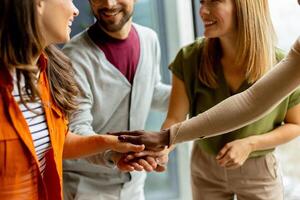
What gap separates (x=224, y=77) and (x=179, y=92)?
16cm

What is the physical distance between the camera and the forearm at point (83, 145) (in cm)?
155

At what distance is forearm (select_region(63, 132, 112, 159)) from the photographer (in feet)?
5.10

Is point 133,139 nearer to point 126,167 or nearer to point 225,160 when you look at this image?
point 126,167

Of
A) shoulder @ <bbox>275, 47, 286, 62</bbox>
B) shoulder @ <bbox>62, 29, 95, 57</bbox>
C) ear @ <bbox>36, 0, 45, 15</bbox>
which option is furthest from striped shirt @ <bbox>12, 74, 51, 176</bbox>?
shoulder @ <bbox>275, 47, 286, 62</bbox>

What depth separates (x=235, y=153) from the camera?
160 cm

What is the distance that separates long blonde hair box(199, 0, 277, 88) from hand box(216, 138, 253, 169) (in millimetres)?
204

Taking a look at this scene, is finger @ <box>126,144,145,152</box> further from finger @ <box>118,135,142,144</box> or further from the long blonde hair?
the long blonde hair

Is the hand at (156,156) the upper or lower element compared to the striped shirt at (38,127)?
lower

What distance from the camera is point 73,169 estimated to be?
1871mm

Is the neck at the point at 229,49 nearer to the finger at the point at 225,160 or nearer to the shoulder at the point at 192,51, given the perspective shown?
the shoulder at the point at 192,51

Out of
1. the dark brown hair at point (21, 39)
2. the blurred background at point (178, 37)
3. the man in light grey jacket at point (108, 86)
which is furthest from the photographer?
the blurred background at point (178, 37)

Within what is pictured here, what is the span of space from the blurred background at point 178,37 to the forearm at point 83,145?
2.35 feet

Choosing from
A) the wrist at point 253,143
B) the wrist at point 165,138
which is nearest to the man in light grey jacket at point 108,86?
the wrist at point 165,138

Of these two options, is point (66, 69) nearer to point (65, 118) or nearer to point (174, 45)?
point (65, 118)
